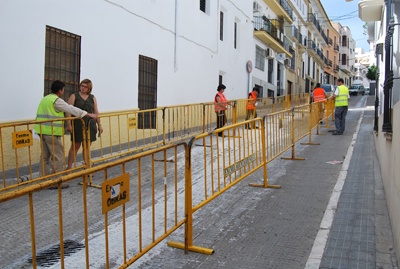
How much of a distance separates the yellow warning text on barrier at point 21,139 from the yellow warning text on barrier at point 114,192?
3337mm

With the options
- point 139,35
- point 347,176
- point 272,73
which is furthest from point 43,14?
point 272,73

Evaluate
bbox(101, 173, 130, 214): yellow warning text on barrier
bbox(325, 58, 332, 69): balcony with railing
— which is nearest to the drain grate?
bbox(101, 173, 130, 214): yellow warning text on barrier

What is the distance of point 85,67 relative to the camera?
9.40 metres

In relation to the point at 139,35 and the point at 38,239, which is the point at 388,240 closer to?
the point at 38,239

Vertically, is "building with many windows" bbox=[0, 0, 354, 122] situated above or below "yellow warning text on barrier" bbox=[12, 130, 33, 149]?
above

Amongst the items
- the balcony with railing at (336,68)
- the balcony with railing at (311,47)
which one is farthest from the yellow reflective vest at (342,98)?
the balcony with railing at (336,68)

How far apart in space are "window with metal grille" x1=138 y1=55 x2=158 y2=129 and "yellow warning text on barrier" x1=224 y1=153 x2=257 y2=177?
18.6 ft

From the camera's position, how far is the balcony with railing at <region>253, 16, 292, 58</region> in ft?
77.5

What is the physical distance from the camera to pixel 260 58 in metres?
24.8

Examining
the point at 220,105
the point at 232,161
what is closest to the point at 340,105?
the point at 220,105

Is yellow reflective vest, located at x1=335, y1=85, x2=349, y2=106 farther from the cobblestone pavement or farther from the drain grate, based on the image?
the drain grate

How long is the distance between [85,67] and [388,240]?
7.44m

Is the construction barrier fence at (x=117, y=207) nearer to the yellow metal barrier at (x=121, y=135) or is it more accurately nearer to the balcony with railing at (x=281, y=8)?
the yellow metal barrier at (x=121, y=135)

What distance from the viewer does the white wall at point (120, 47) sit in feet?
24.7
